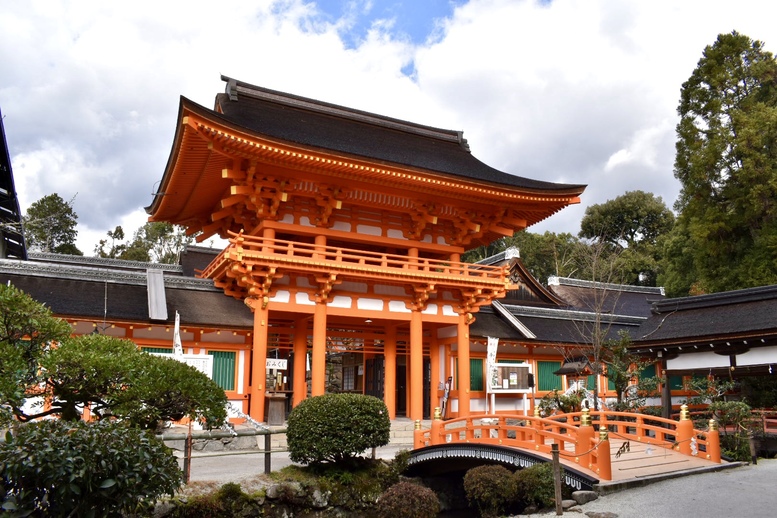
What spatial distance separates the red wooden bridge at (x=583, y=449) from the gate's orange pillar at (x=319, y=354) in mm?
3450

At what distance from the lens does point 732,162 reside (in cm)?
2464

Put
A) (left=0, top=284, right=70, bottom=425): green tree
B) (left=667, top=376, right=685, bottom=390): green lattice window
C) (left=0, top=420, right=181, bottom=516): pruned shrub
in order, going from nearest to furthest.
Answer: (left=0, top=420, right=181, bottom=516): pruned shrub < (left=0, top=284, right=70, bottom=425): green tree < (left=667, top=376, right=685, bottom=390): green lattice window

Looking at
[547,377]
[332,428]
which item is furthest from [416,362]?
[332,428]

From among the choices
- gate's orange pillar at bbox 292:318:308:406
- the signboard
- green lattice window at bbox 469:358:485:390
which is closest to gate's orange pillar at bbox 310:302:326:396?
gate's orange pillar at bbox 292:318:308:406

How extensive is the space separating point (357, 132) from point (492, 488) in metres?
12.8

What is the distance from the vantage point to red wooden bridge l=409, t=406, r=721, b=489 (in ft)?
33.8

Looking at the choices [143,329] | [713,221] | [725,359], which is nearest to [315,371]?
[143,329]

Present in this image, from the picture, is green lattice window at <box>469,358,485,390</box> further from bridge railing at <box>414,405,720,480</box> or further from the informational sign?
the informational sign

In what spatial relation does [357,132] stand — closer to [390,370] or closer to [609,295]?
[390,370]

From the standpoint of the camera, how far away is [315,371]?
16.3m

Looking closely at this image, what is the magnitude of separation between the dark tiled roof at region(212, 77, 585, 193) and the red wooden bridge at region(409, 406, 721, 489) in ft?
24.5

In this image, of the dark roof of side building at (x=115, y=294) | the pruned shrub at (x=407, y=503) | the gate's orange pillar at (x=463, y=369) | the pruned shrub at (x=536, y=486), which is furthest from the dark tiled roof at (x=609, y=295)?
the pruned shrub at (x=407, y=503)

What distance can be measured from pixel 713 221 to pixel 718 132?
3.55 m

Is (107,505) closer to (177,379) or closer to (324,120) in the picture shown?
(177,379)
